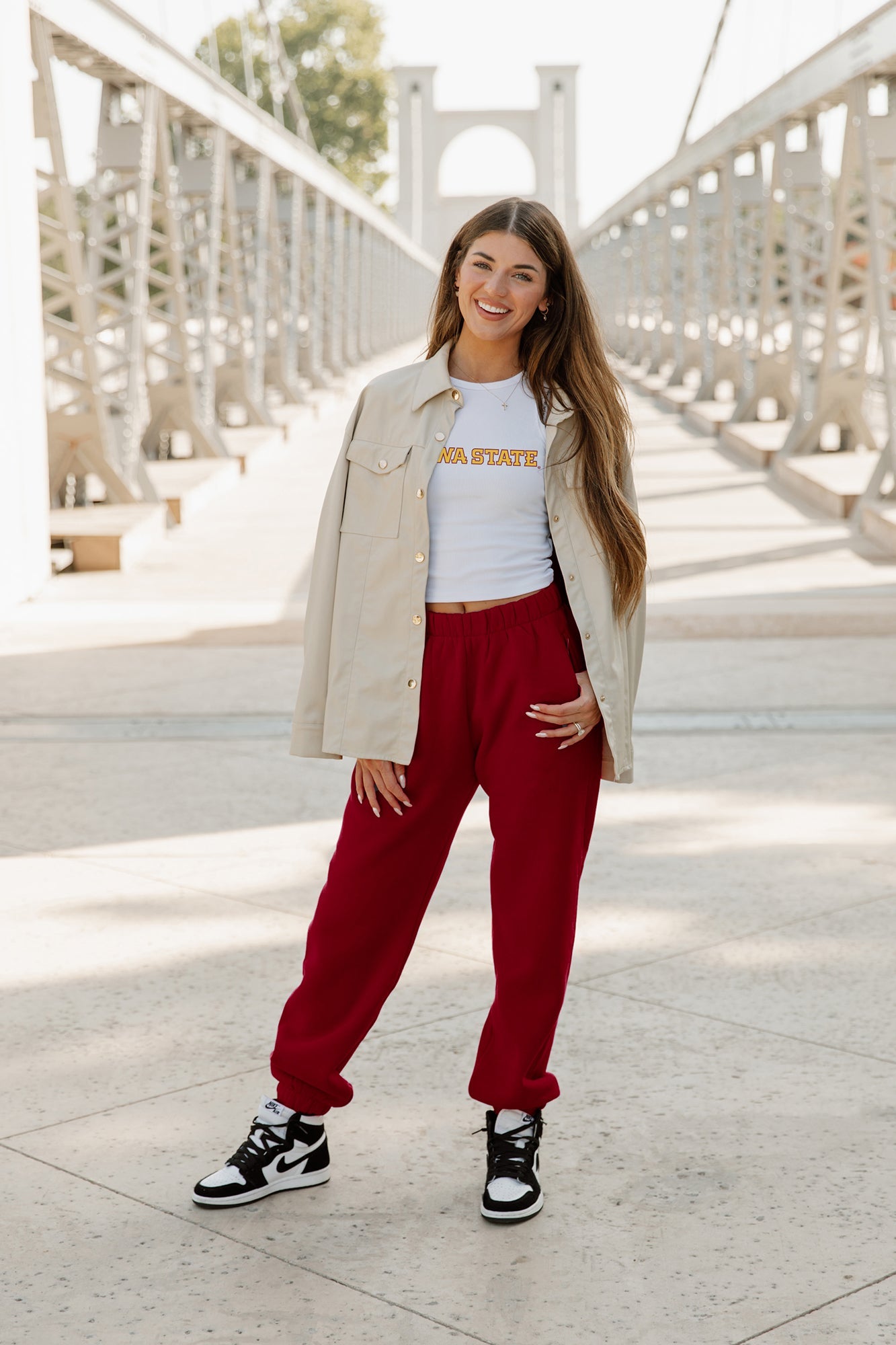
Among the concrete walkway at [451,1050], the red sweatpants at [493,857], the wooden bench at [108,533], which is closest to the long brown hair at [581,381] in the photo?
the red sweatpants at [493,857]

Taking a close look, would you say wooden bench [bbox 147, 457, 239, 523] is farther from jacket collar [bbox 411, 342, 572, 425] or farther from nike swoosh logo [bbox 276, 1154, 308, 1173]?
nike swoosh logo [bbox 276, 1154, 308, 1173]

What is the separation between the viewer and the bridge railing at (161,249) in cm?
1102

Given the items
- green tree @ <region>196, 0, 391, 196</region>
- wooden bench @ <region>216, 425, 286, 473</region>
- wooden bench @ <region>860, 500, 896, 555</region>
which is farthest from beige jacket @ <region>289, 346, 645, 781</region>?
green tree @ <region>196, 0, 391, 196</region>

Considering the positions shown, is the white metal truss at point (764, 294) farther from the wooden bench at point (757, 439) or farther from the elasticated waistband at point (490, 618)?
the elasticated waistband at point (490, 618)

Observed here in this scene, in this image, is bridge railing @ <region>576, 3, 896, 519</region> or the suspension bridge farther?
bridge railing @ <region>576, 3, 896, 519</region>

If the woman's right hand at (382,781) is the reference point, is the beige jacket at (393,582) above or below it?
above

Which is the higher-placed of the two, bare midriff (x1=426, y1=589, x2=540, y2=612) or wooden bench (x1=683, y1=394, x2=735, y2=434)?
wooden bench (x1=683, y1=394, x2=735, y2=434)

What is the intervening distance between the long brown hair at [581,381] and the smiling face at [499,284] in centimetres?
2

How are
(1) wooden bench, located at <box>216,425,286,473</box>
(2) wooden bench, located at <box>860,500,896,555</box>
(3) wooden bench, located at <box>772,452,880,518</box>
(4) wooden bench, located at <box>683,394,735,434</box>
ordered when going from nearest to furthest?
(2) wooden bench, located at <box>860,500,896,555</box>, (3) wooden bench, located at <box>772,452,880,518</box>, (1) wooden bench, located at <box>216,425,286,473</box>, (4) wooden bench, located at <box>683,394,735,434</box>

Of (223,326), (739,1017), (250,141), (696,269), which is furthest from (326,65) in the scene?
(739,1017)

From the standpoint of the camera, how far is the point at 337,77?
89.1m

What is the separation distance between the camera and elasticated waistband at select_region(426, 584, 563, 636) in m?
2.57

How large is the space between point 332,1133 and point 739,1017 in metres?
0.94

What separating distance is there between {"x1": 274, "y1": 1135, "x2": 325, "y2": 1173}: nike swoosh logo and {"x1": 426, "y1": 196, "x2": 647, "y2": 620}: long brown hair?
99 centimetres
